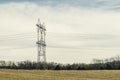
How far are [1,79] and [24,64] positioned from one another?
7436 cm

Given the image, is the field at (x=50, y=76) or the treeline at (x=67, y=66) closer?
the field at (x=50, y=76)

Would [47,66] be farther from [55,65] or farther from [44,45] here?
[44,45]

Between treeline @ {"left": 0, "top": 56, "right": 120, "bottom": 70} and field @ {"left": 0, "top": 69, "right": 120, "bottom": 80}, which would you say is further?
treeline @ {"left": 0, "top": 56, "right": 120, "bottom": 70}

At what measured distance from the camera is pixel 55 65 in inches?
4523

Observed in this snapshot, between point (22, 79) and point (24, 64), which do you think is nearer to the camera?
point (22, 79)

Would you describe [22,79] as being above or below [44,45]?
below

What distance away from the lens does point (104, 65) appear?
120812 mm

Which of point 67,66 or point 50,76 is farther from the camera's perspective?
point 67,66

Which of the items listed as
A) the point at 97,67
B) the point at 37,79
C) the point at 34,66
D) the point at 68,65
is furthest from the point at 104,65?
the point at 37,79

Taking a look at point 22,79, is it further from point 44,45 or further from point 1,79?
point 44,45

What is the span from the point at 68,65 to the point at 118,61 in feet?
60.3

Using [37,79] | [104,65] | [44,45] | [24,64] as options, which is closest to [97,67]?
[104,65]

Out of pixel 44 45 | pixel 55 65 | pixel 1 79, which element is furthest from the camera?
pixel 55 65

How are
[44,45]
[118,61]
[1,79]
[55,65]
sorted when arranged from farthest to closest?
[118,61] → [55,65] → [44,45] → [1,79]
